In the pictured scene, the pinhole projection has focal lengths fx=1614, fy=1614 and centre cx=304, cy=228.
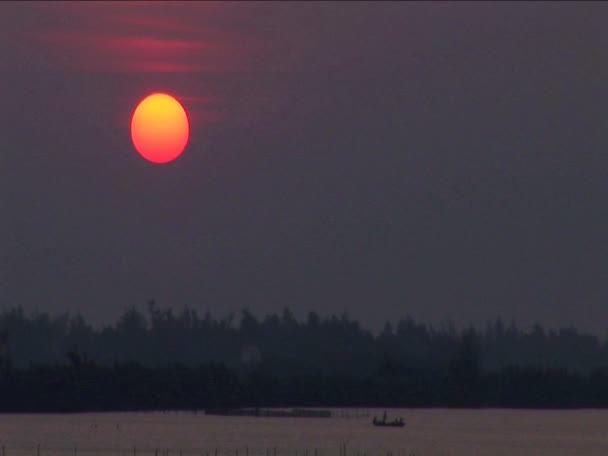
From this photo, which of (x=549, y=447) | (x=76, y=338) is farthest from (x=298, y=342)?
(x=549, y=447)

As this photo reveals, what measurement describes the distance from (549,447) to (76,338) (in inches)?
3921

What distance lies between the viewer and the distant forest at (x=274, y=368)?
92.6 metres

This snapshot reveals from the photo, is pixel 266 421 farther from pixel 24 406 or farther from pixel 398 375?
pixel 398 375

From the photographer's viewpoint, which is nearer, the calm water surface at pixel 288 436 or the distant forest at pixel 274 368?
the calm water surface at pixel 288 436

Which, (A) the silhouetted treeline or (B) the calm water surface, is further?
(A) the silhouetted treeline

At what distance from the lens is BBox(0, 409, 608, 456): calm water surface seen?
63.1m

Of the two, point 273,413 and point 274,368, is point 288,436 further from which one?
point 274,368

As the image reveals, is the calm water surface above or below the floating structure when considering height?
below

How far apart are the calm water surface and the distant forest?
6.96 feet

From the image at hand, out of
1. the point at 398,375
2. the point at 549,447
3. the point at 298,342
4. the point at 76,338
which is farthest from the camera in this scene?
the point at 76,338

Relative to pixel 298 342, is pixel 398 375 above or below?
below

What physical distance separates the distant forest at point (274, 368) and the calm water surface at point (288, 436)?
6.96ft

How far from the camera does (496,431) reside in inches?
3263

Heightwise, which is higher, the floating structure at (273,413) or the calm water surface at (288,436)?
the floating structure at (273,413)
